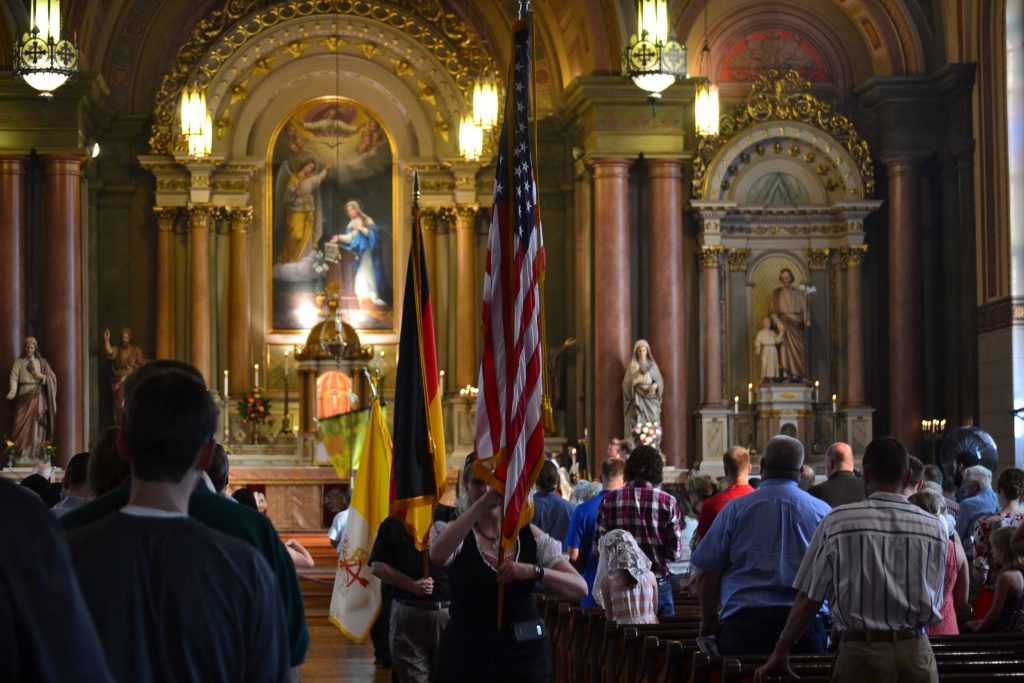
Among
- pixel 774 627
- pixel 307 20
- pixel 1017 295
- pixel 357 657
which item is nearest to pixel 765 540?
pixel 774 627

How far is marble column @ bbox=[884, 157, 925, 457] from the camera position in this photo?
74.3 ft

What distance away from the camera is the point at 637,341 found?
2217 cm

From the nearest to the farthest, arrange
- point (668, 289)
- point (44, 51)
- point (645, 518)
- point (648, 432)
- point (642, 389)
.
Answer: point (645, 518) → point (44, 51) → point (648, 432) → point (642, 389) → point (668, 289)

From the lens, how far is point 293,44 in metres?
25.2

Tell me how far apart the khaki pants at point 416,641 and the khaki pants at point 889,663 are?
3.42 metres

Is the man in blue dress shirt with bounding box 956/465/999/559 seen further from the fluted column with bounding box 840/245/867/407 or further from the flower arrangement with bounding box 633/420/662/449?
the fluted column with bounding box 840/245/867/407

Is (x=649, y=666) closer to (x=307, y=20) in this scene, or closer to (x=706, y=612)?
(x=706, y=612)

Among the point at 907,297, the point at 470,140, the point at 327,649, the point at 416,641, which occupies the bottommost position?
the point at 327,649

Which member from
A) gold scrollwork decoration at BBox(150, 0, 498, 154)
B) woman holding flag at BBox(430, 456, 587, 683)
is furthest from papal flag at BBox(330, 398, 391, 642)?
gold scrollwork decoration at BBox(150, 0, 498, 154)

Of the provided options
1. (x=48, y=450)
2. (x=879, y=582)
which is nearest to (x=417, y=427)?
(x=879, y=582)

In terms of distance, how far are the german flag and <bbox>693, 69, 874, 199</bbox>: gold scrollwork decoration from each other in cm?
1305

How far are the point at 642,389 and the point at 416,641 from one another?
12.6 metres

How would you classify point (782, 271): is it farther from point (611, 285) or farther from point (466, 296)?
point (466, 296)

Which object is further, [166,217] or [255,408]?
[166,217]
